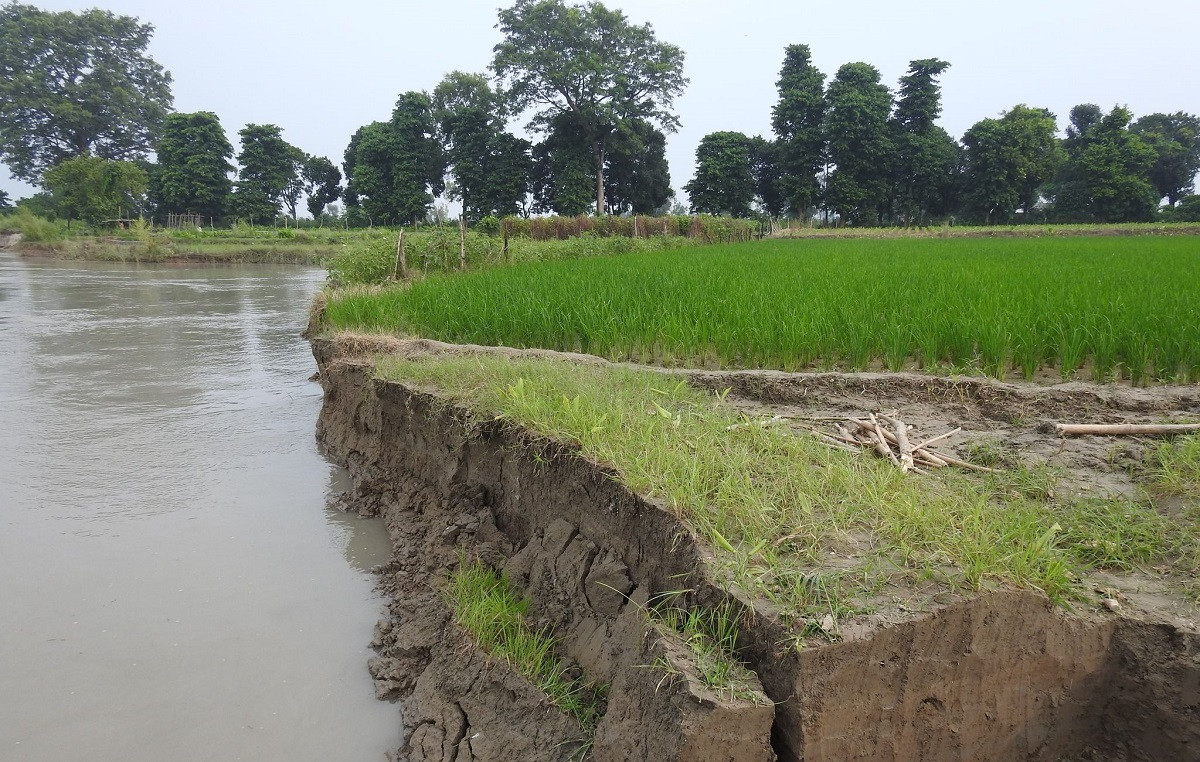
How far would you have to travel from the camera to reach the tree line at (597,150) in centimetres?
3030

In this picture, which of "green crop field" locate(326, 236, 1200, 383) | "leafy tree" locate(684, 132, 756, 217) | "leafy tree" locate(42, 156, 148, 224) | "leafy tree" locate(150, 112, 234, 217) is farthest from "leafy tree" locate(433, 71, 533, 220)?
"green crop field" locate(326, 236, 1200, 383)

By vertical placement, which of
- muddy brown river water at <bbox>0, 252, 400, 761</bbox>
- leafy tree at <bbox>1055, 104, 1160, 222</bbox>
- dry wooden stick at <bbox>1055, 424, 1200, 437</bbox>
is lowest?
muddy brown river water at <bbox>0, 252, 400, 761</bbox>

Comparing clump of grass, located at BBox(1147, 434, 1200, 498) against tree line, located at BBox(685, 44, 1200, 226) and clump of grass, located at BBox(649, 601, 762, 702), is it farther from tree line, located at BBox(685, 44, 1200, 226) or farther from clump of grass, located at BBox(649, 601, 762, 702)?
tree line, located at BBox(685, 44, 1200, 226)

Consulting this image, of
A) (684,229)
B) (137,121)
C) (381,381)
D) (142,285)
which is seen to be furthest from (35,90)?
(381,381)

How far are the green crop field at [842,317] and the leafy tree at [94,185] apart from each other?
30518mm

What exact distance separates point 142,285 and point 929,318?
1843 cm

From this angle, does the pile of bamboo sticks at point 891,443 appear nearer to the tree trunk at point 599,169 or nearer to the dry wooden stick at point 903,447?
the dry wooden stick at point 903,447

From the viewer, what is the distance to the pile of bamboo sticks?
2545mm

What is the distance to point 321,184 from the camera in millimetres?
44094

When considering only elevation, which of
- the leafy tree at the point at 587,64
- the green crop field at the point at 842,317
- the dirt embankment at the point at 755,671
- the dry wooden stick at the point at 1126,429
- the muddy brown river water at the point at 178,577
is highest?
the leafy tree at the point at 587,64

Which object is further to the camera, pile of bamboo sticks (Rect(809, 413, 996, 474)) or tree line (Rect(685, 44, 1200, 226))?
tree line (Rect(685, 44, 1200, 226))

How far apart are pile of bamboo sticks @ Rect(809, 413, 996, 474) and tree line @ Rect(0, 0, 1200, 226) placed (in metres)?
29.6

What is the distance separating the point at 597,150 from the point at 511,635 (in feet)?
105

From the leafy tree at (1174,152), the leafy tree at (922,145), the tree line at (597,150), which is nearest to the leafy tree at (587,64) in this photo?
the tree line at (597,150)
